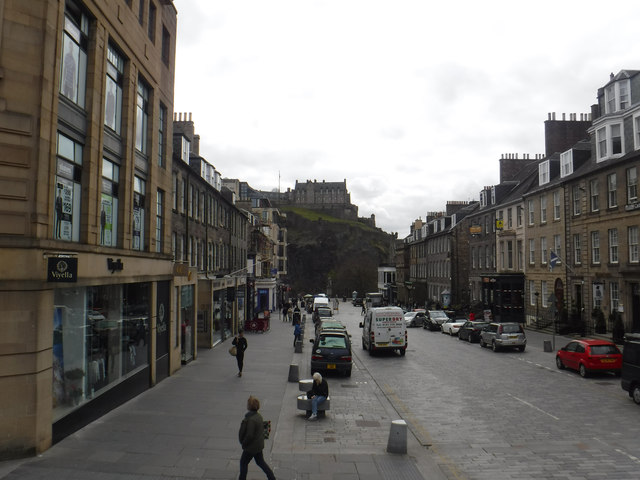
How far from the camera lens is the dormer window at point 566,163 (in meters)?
37.5

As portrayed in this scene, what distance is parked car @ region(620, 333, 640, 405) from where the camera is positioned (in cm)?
1462

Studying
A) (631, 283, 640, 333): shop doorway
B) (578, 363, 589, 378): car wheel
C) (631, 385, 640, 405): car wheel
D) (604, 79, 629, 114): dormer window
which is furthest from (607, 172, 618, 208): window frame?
(631, 385, 640, 405): car wheel

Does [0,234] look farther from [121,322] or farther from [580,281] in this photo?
[580,281]

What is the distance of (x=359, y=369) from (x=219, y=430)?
11.6 metres

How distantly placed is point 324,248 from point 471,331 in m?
121

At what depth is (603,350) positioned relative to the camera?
65.6ft

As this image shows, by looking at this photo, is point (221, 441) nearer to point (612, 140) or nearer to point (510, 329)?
point (510, 329)

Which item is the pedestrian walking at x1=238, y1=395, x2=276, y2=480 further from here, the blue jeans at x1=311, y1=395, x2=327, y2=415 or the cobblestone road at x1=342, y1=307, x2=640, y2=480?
the blue jeans at x1=311, y1=395, x2=327, y2=415

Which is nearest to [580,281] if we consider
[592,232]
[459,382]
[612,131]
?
[592,232]

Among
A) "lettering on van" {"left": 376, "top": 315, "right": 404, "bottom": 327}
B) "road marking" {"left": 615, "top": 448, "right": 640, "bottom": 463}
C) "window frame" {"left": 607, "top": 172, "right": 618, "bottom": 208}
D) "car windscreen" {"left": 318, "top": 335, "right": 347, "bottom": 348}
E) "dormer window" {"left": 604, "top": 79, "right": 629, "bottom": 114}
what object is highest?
"dormer window" {"left": 604, "top": 79, "right": 629, "bottom": 114}

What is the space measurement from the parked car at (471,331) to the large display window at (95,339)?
76.6 feet

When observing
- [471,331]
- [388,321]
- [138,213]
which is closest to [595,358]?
[388,321]

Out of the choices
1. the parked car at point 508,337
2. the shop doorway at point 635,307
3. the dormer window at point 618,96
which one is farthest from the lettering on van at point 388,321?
the dormer window at point 618,96

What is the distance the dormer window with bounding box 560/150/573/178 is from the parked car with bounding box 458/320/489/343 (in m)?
13.7
